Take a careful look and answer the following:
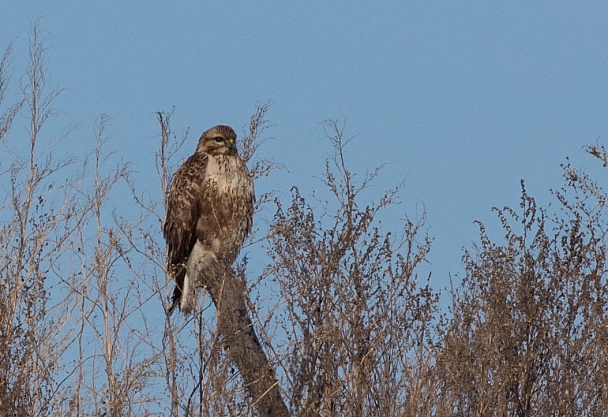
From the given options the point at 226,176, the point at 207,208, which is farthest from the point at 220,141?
the point at 207,208

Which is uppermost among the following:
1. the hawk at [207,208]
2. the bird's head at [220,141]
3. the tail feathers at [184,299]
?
the bird's head at [220,141]

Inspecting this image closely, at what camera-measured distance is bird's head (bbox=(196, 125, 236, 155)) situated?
287 inches

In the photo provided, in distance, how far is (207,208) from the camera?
7379mm

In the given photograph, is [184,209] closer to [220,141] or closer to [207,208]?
[207,208]

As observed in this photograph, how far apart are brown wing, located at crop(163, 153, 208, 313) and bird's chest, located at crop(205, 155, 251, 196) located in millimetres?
74

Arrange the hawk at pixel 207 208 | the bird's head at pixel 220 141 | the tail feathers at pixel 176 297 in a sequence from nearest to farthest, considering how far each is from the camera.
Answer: the tail feathers at pixel 176 297 → the hawk at pixel 207 208 → the bird's head at pixel 220 141

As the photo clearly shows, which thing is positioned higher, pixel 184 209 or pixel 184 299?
pixel 184 209

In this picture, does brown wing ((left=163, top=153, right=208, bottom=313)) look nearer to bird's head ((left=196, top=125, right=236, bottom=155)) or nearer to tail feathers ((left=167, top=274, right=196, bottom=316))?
bird's head ((left=196, top=125, right=236, bottom=155))

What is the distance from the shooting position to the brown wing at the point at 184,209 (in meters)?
7.35

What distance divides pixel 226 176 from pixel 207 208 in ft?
0.99

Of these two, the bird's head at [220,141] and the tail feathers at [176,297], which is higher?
the bird's head at [220,141]

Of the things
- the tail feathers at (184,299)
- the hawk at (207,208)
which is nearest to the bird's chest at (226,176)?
the hawk at (207,208)

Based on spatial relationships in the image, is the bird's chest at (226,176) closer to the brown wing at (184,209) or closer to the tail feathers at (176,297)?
the brown wing at (184,209)

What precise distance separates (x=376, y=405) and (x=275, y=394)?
0.65 meters
